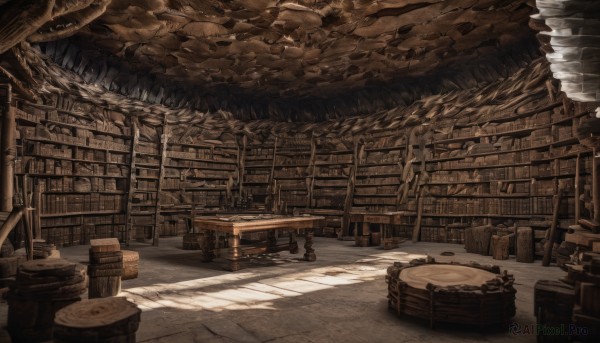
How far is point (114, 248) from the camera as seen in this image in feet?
12.8

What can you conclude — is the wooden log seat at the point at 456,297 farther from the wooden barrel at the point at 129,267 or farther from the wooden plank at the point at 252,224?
the wooden barrel at the point at 129,267

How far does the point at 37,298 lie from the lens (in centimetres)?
282

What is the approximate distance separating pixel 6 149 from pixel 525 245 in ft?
27.4

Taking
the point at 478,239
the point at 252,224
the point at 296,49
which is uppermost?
the point at 296,49

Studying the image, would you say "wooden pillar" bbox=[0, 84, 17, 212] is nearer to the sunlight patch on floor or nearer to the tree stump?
the sunlight patch on floor

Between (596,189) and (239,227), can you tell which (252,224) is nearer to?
(239,227)

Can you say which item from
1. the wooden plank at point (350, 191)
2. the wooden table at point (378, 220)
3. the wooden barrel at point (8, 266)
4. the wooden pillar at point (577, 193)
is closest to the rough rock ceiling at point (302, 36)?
the wooden plank at point (350, 191)

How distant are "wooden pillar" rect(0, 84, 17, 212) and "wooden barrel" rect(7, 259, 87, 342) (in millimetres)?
2363

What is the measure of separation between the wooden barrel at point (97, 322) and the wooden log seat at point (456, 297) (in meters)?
2.33

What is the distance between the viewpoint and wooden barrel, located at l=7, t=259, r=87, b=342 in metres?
2.81

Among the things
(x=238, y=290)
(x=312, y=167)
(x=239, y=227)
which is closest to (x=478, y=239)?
(x=239, y=227)

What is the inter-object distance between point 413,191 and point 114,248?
7.93 meters

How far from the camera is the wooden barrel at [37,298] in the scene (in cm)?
281

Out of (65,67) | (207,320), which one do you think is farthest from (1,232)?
(65,67)
